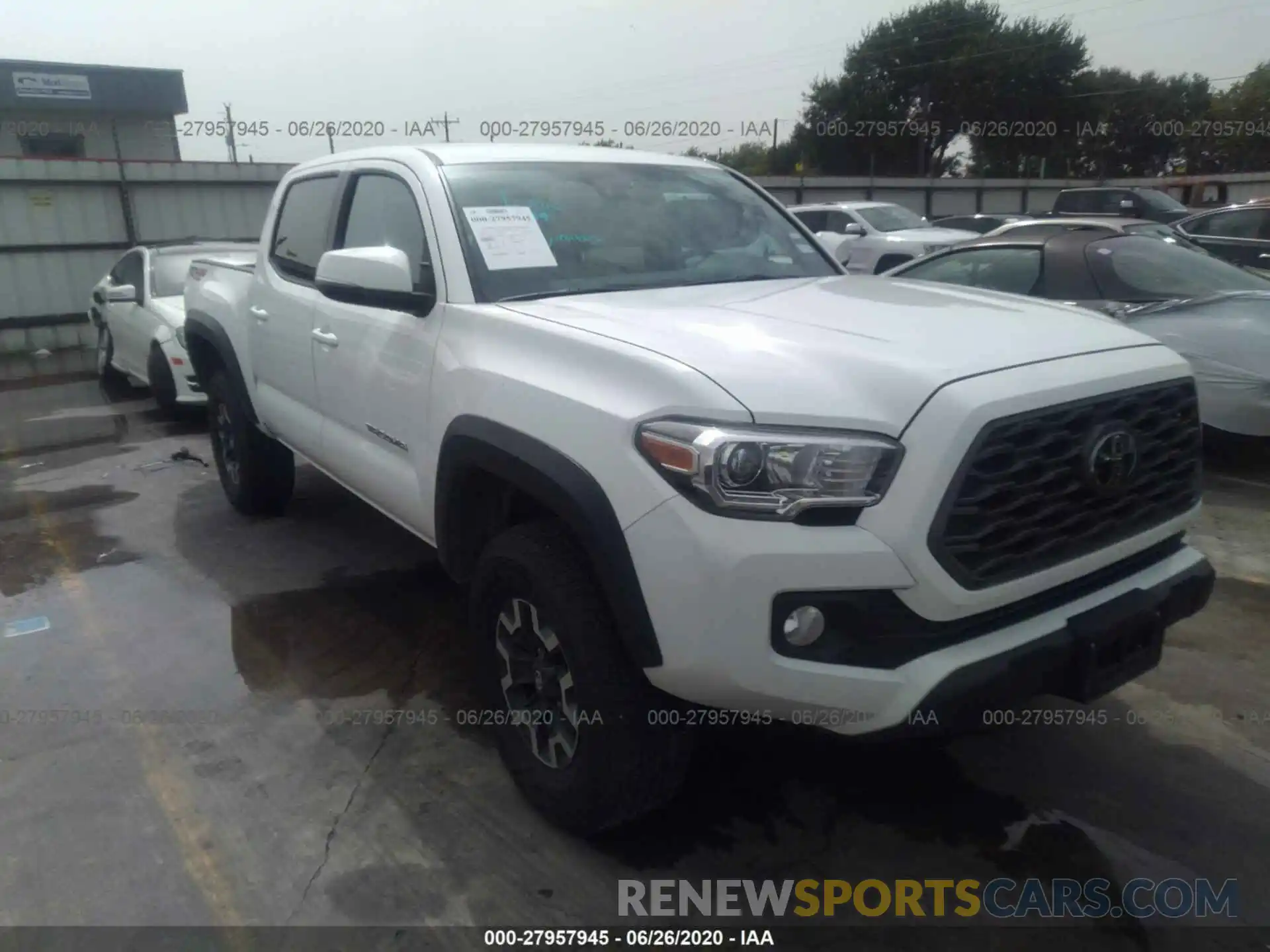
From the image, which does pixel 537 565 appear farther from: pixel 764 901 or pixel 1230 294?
pixel 1230 294

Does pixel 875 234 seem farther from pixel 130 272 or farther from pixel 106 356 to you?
pixel 106 356

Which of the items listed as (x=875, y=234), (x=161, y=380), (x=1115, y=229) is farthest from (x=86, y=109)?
(x=1115, y=229)

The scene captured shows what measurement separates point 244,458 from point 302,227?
57.8 inches

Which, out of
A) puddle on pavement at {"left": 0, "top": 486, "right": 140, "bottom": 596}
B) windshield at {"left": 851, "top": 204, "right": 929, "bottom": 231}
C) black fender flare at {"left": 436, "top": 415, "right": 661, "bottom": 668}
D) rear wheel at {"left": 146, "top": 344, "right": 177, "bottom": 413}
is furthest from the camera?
windshield at {"left": 851, "top": 204, "right": 929, "bottom": 231}

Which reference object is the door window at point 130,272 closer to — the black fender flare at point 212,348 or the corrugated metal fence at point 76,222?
the black fender flare at point 212,348

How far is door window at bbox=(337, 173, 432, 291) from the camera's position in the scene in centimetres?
338

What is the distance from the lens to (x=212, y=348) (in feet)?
18.2

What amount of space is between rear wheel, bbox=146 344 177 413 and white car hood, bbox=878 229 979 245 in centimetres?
965

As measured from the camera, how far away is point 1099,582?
2535 millimetres

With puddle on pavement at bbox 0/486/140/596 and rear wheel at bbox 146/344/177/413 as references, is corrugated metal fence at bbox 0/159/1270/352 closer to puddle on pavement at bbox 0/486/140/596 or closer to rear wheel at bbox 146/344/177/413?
rear wheel at bbox 146/344/177/413

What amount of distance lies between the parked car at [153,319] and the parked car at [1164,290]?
5462mm

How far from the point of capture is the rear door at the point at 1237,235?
9.62 metres

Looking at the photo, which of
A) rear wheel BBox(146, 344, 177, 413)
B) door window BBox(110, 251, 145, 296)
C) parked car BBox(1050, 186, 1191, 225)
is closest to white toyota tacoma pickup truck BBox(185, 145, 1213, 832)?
rear wheel BBox(146, 344, 177, 413)

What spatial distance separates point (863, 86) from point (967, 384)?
4883 cm
